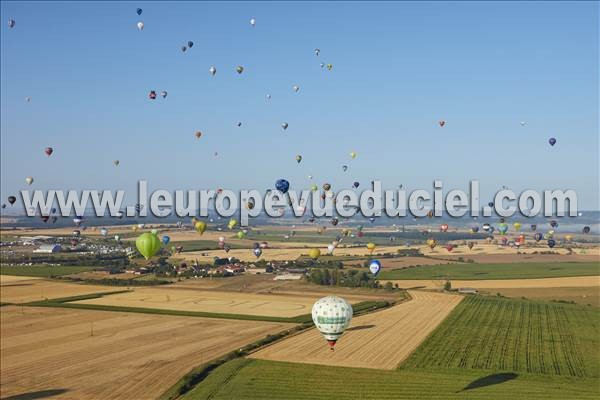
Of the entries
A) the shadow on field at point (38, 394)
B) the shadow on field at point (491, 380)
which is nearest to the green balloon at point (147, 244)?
the shadow on field at point (38, 394)

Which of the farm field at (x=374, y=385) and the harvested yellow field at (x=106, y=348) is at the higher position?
the farm field at (x=374, y=385)

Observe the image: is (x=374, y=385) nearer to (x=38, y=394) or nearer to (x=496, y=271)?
(x=38, y=394)

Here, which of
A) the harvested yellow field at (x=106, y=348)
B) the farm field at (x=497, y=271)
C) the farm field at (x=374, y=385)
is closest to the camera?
the farm field at (x=374, y=385)

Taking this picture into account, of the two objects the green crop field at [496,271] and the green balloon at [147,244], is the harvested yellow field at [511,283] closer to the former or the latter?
the green crop field at [496,271]

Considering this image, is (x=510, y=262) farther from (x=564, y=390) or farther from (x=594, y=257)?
(x=564, y=390)

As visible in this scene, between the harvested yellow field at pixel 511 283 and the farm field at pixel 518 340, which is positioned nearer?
the farm field at pixel 518 340

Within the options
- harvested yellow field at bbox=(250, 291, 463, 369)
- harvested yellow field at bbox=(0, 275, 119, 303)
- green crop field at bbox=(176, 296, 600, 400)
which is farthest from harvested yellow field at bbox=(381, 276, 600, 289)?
harvested yellow field at bbox=(0, 275, 119, 303)

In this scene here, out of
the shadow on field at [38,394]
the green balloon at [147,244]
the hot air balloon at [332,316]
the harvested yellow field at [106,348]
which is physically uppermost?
the green balloon at [147,244]
